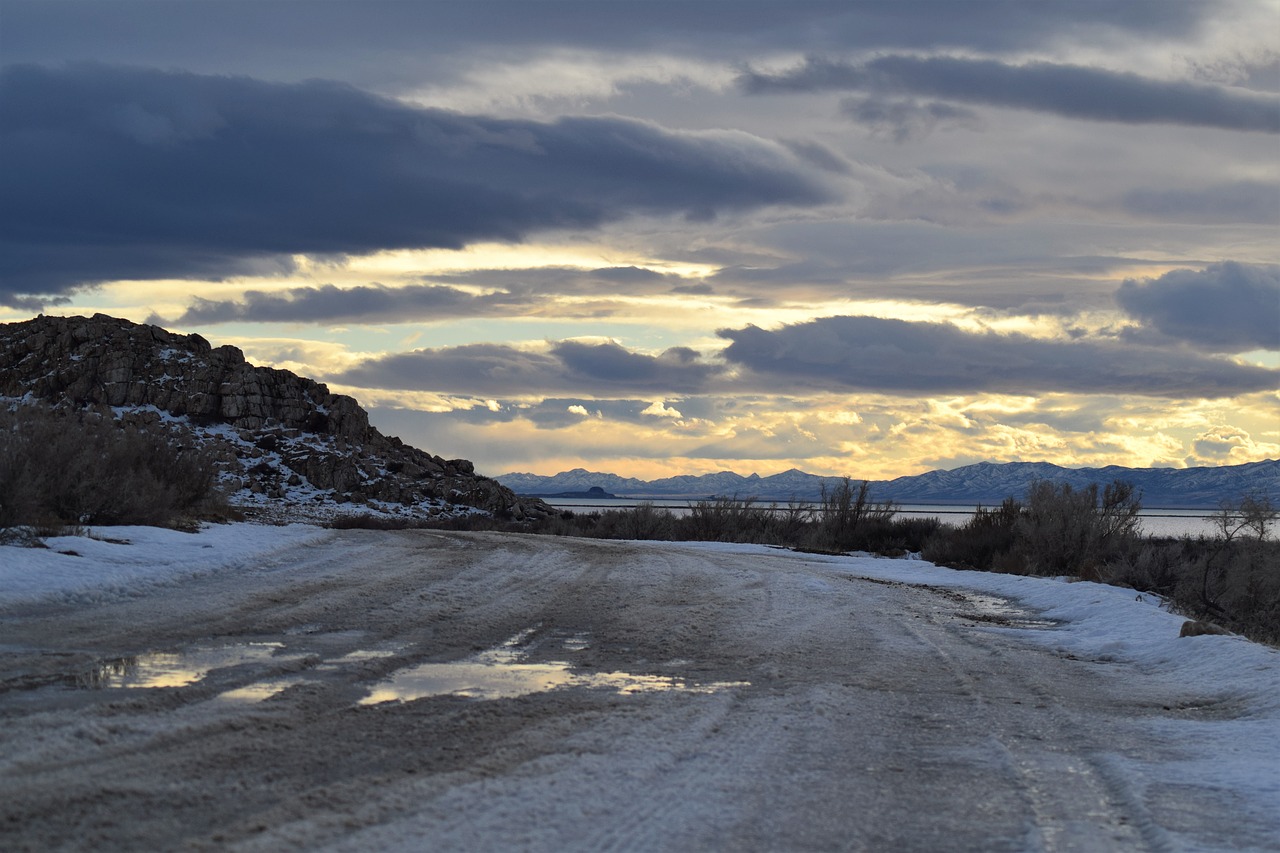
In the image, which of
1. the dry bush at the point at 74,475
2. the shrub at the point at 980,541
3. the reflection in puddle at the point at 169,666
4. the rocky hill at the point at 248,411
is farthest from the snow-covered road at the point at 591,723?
the rocky hill at the point at 248,411

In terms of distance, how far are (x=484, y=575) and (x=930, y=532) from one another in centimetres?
2581

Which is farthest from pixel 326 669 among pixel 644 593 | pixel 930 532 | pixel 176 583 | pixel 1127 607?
pixel 930 532

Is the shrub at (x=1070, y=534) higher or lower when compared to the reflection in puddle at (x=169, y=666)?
higher

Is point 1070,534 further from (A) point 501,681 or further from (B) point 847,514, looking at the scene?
(A) point 501,681

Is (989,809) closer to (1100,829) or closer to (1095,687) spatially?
(1100,829)

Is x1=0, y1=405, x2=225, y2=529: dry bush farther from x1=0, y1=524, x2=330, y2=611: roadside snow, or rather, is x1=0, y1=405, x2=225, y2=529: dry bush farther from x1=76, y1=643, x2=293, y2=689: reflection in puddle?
x1=76, y1=643, x2=293, y2=689: reflection in puddle

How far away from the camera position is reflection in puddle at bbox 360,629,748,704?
7.68m

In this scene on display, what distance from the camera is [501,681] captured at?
8.27 metres

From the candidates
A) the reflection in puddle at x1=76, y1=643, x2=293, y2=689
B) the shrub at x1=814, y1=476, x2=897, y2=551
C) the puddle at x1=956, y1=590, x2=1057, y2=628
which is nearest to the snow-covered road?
the reflection in puddle at x1=76, y1=643, x2=293, y2=689

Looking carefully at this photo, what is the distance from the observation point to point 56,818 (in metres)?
4.54

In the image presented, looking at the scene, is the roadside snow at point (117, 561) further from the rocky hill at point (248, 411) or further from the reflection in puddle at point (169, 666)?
the rocky hill at point (248, 411)

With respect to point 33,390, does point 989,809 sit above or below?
below

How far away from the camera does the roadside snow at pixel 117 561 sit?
1162cm

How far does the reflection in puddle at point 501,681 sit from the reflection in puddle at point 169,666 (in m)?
1.23
